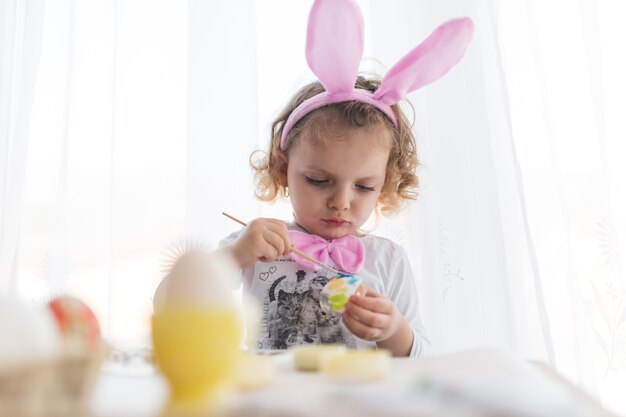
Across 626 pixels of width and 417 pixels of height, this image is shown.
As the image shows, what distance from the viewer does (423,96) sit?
1.36 m

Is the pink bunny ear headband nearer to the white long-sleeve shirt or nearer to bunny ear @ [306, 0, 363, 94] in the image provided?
bunny ear @ [306, 0, 363, 94]

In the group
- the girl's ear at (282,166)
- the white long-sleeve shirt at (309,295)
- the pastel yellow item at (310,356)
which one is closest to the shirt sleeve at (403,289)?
the white long-sleeve shirt at (309,295)

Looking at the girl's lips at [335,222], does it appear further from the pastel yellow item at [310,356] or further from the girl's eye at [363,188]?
the pastel yellow item at [310,356]

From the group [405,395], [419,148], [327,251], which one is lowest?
[405,395]

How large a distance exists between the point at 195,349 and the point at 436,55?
686 millimetres

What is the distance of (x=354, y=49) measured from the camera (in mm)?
978

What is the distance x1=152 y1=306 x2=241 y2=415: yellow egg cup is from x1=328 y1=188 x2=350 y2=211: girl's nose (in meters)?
0.60

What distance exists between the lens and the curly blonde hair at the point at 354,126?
1.09 m

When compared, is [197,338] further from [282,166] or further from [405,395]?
[282,166]

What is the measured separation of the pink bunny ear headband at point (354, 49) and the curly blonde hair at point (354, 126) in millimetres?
51

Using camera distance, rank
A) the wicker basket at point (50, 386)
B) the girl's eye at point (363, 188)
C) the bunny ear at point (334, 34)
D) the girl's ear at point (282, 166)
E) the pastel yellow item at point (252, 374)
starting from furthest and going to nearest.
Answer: the girl's ear at point (282, 166) → the girl's eye at point (363, 188) → the bunny ear at point (334, 34) → the pastel yellow item at point (252, 374) → the wicker basket at point (50, 386)

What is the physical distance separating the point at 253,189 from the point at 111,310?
0.38 metres

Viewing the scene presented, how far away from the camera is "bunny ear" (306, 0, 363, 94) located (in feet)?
3.12

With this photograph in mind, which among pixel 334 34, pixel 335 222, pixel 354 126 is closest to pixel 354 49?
pixel 334 34
